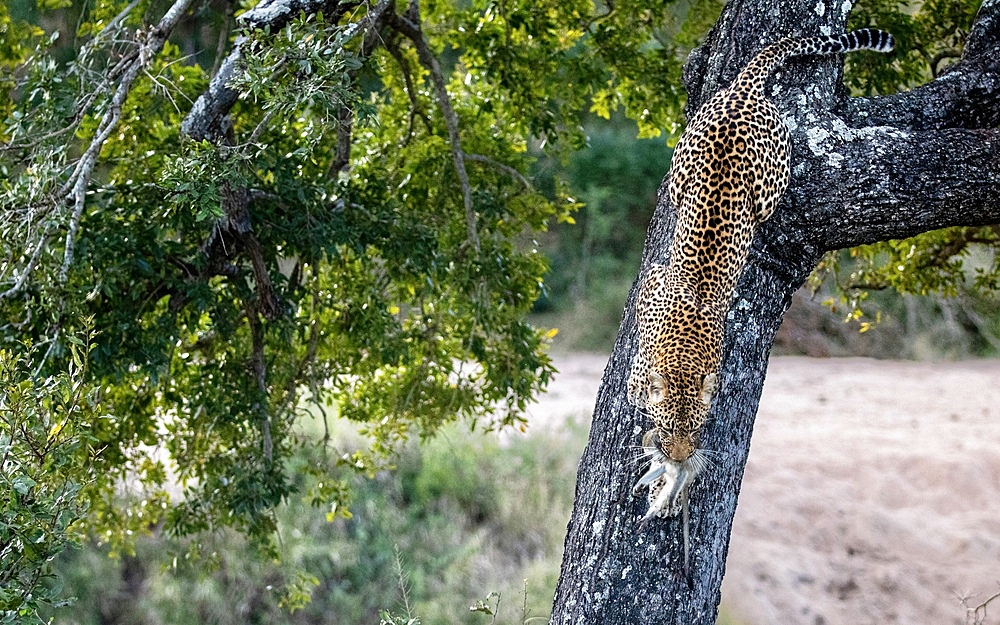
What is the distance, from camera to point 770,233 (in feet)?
11.9

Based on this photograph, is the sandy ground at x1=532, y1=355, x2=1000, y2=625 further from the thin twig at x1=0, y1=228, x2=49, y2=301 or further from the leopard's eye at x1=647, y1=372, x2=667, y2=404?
the thin twig at x1=0, y1=228, x2=49, y2=301

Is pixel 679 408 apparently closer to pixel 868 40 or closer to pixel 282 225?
pixel 868 40

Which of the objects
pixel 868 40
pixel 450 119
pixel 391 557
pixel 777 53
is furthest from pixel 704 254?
pixel 391 557

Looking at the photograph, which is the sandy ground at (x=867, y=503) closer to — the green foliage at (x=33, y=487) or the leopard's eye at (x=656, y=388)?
the leopard's eye at (x=656, y=388)

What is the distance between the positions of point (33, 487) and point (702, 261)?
7.49ft

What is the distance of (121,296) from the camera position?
4.20 metres

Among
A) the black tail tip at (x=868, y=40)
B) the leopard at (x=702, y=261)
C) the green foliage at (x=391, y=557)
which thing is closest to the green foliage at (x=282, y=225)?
the leopard at (x=702, y=261)

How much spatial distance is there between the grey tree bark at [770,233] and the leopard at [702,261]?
0.06 meters

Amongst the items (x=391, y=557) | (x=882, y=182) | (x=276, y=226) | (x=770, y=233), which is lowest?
(x=391, y=557)

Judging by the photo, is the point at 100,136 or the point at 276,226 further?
the point at 276,226

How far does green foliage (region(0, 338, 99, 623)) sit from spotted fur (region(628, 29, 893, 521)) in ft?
5.96

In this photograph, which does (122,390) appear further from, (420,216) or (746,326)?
(746,326)

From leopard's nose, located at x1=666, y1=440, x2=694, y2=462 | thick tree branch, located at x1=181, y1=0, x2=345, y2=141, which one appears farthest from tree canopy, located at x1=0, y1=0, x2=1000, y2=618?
leopard's nose, located at x1=666, y1=440, x2=694, y2=462

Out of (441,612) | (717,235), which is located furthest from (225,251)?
(441,612)
